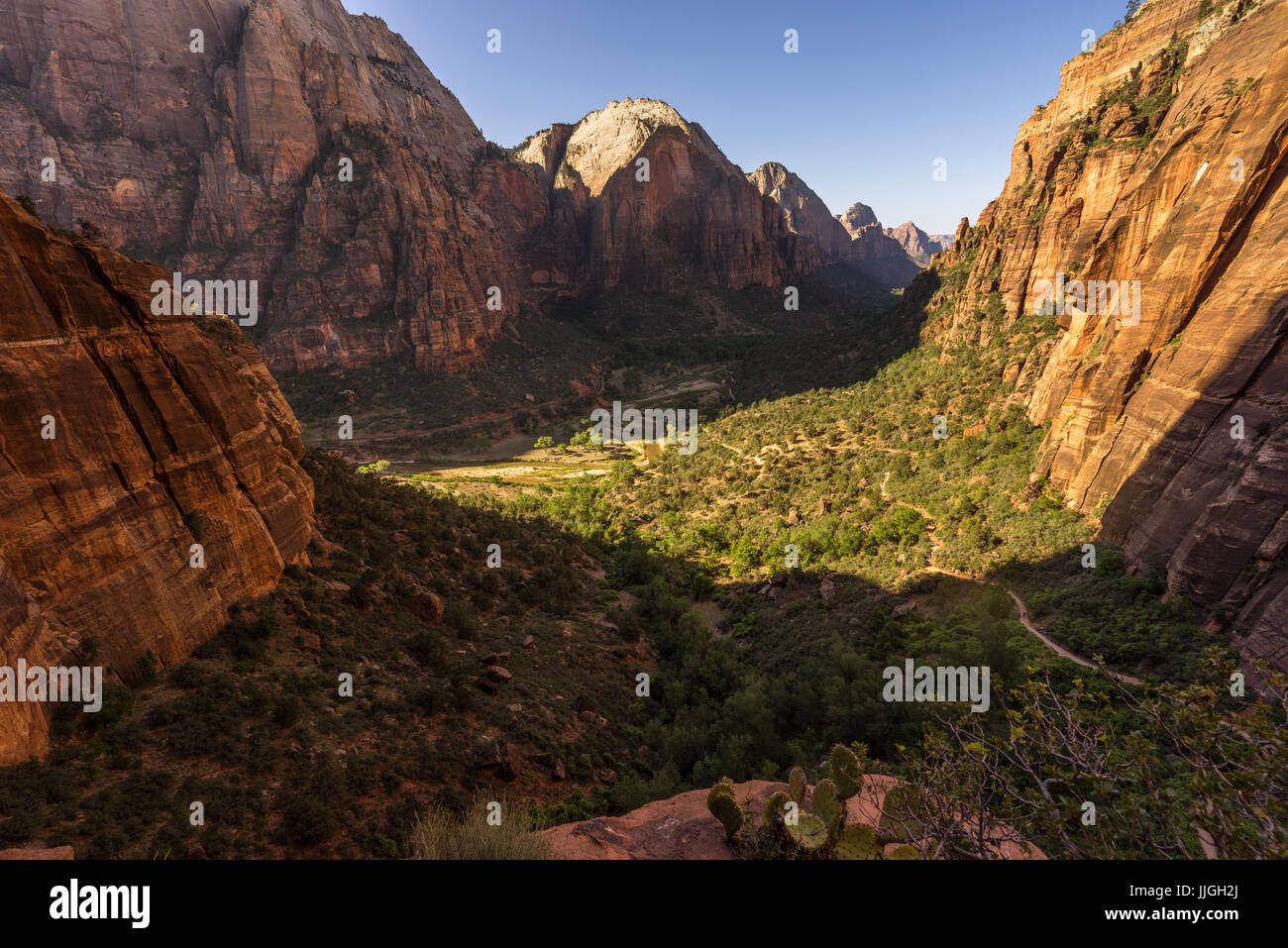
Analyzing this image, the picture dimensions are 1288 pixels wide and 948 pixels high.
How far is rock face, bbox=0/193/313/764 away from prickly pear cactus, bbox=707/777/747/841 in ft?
45.7

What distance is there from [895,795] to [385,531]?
94.7 ft

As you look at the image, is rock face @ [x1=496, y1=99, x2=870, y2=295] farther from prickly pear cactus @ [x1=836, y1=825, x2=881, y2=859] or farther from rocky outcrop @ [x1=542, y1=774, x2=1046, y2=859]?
prickly pear cactus @ [x1=836, y1=825, x2=881, y2=859]

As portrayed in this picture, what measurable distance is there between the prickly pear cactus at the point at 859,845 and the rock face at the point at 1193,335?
1408 cm

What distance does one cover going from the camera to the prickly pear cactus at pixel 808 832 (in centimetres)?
796

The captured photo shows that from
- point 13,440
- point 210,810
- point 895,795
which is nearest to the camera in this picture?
point 895,795

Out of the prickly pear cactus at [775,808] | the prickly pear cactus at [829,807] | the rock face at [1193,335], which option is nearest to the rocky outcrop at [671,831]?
the prickly pear cactus at [829,807]

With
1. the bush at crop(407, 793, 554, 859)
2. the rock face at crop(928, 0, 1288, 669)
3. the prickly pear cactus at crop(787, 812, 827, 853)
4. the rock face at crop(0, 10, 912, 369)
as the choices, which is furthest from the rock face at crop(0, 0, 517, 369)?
the prickly pear cactus at crop(787, 812, 827, 853)

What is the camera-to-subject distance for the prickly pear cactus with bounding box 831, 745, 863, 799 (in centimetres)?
953

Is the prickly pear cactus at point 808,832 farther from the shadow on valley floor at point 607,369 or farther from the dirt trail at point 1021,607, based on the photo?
the shadow on valley floor at point 607,369

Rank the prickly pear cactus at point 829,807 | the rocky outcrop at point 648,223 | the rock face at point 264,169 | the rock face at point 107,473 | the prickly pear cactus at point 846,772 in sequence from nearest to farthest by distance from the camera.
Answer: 1. the prickly pear cactus at point 829,807
2. the prickly pear cactus at point 846,772
3. the rock face at point 107,473
4. the rock face at point 264,169
5. the rocky outcrop at point 648,223

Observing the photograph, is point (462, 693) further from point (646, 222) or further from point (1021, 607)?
point (646, 222)
